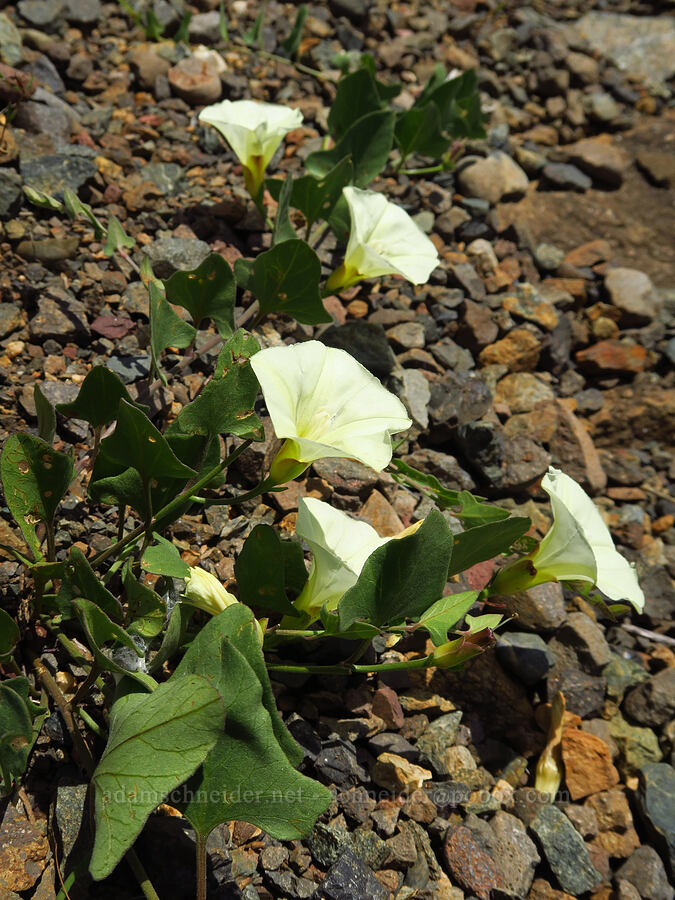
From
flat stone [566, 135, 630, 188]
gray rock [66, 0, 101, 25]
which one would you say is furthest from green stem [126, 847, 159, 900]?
flat stone [566, 135, 630, 188]

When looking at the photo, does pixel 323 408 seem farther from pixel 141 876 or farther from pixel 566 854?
pixel 566 854

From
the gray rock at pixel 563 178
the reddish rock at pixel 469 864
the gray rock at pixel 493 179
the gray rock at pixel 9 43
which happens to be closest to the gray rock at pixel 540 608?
the reddish rock at pixel 469 864

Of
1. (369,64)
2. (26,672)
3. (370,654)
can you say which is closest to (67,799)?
(26,672)

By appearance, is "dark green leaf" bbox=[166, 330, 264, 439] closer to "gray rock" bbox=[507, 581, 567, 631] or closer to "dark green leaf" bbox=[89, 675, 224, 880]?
"dark green leaf" bbox=[89, 675, 224, 880]

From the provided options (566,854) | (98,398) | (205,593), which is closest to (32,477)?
(98,398)

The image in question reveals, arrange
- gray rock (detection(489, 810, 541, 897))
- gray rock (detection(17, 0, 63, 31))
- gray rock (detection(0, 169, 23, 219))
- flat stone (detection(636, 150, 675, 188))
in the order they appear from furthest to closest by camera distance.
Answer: flat stone (detection(636, 150, 675, 188)), gray rock (detection(17, 0, 63, 31)), gray rock (detection(0, 169, 23, 219)), gray rock (detection(489, 810, 541, 897))

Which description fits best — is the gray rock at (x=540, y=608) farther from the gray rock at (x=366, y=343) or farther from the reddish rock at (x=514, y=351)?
the reddish rock at (x=514, y=351)

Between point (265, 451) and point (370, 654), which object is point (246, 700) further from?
point (265, 451)
